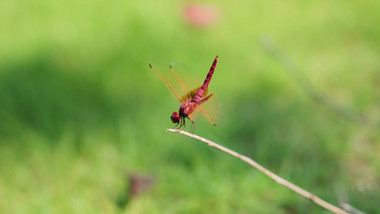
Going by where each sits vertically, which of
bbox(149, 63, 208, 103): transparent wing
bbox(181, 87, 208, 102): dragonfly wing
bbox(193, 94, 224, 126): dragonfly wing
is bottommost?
bbox(193, 94, 224, 126): dragonfly wing

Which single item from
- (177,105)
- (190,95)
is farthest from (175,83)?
(177,105)

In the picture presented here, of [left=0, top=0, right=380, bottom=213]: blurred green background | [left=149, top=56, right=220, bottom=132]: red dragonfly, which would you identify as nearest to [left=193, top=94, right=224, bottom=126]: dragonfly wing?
[left=149, top=56, right=220, bottom=132]: red dragonfly

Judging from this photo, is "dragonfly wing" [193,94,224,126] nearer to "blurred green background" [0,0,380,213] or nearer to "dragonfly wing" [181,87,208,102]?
"dragonfly wing" [181,87,208,102]

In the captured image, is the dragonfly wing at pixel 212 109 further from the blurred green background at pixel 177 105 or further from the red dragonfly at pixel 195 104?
the blurred green background at pixel 177 105

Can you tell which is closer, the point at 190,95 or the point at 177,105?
the point at 190,95

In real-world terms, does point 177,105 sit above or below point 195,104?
above

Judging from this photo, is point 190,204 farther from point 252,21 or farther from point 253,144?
point 252,21

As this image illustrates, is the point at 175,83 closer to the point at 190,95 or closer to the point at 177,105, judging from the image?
the point at 190,95

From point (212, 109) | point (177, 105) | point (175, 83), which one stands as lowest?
point (212, 109)
